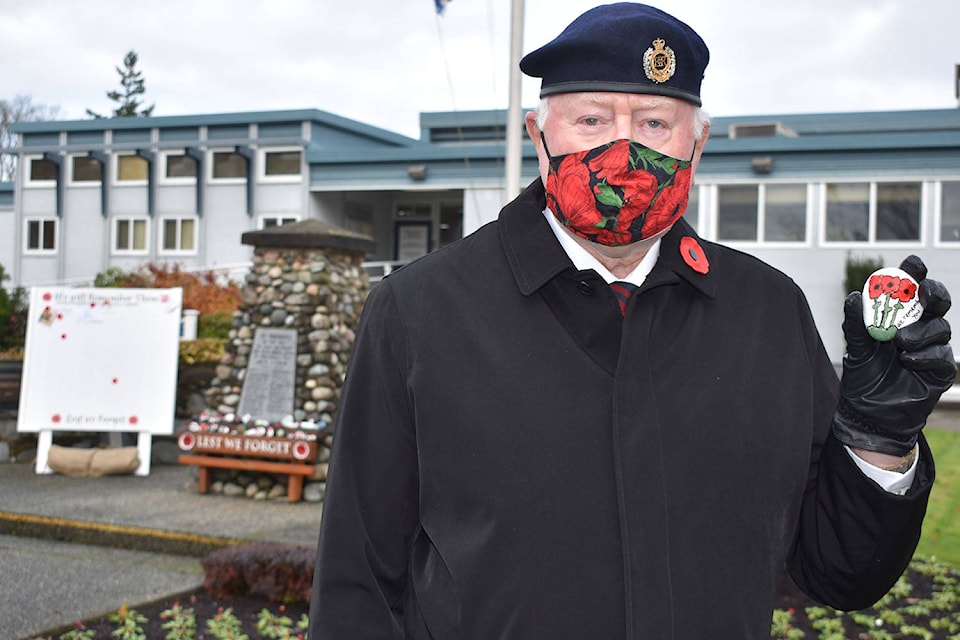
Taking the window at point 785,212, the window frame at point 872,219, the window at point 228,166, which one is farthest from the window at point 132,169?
the window frame at point 872,219

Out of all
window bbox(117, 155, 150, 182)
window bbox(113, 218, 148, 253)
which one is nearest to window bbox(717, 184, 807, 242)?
window bbox(113, 218, 148, 253)

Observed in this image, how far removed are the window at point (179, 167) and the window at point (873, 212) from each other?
17296mm

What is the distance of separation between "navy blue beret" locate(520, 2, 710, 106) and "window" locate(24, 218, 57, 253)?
3101 centimetres

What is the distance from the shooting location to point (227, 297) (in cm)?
1680

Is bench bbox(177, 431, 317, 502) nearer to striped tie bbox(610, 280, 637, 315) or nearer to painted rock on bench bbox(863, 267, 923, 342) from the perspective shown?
striped tie bbox(610, 280, 637, 315)

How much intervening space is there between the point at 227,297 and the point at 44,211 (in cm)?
1641

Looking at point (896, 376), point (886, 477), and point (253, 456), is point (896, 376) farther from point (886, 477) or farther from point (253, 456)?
point (253, 456)

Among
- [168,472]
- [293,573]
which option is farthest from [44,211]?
[293,573]

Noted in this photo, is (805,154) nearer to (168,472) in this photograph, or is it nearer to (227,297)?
(227,297)

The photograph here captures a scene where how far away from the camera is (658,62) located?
194cm

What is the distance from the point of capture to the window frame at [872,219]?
20.0 metres

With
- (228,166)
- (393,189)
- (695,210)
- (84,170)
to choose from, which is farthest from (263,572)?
(84,170)

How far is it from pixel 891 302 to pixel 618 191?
55 centimetres

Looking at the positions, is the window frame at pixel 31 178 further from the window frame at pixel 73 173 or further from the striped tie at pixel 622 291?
the striped tie at pixel 622 291
